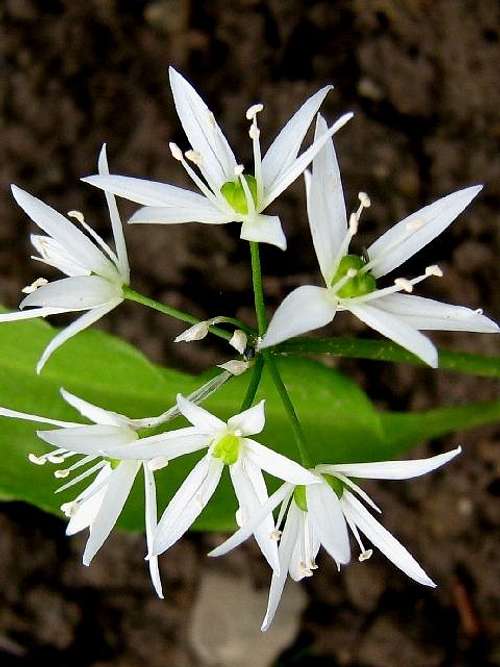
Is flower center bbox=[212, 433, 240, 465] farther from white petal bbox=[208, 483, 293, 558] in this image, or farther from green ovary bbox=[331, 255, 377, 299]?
green ovary bbox=[331, 255, 377, 299]

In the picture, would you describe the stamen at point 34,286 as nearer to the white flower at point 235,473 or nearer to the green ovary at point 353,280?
the white flower at point 235,473

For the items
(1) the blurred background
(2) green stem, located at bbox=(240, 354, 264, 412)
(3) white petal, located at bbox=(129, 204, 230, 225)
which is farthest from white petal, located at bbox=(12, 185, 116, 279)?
(1) the blurred background

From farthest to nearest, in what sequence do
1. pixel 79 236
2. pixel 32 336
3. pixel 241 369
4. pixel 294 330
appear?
pixel 32 336, pixel 79 236, pixel 241 369, pixel 294 330

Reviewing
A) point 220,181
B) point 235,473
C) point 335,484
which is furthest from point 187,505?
point 220,181

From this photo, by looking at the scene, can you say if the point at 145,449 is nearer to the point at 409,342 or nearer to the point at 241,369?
the point at 241,369

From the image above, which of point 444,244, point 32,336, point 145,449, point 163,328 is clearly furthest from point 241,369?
point 444,244

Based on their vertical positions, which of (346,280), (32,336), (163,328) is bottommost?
(163,328)
